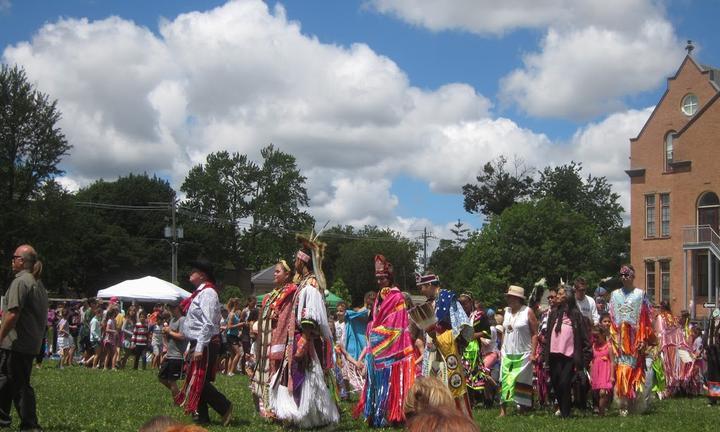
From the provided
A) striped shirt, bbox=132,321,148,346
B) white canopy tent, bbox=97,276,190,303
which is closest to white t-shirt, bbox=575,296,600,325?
striped shirt, bbox=132,321,148,346

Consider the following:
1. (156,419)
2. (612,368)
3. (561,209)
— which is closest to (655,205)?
(561,209)

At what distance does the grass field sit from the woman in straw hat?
30 centimetres

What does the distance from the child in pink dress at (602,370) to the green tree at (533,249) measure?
49928mm

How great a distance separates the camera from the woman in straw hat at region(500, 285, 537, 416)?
11195mm

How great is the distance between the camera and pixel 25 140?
149 feet

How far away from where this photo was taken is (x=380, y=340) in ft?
30.5

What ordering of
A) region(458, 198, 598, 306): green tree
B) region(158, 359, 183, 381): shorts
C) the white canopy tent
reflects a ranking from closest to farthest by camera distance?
region(158, 359, 183, 381): shorts, the white canopy tent, region(458, 198, 598, 306): green tree

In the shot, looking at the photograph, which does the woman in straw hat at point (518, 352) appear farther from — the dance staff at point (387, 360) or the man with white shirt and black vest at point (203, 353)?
the man with white shirt and black vest at point (203, 353)

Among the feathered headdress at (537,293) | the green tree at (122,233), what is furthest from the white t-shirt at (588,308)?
the green tree at (122,233)

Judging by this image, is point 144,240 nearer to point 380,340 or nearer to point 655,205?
point 655,205

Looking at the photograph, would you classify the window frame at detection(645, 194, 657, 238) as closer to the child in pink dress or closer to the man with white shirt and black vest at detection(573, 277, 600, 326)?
the man with white shirt and black vest at detection(573, 277, 600, 326)

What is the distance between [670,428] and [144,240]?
61.0m

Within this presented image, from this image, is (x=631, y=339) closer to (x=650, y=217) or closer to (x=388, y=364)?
(x=388, y=364)

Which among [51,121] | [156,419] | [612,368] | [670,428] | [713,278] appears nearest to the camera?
[156,419]
